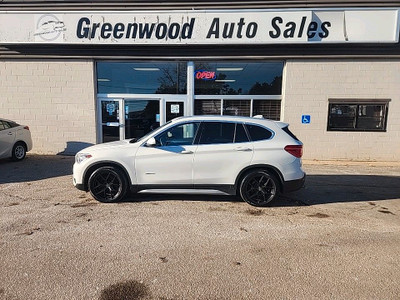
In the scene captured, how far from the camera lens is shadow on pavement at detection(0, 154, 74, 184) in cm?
747

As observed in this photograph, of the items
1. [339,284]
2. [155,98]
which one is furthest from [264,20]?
[339,284]

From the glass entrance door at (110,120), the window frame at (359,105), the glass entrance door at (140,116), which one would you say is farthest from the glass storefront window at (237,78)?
the glass entrance door at (110,120)

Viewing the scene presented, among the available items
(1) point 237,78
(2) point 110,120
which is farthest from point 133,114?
(1) point 237,78

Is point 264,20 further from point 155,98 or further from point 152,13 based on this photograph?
point 155,98

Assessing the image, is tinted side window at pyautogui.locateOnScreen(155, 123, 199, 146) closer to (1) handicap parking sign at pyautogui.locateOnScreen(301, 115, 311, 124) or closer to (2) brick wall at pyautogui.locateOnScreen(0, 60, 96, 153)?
(1) handicap parking sign at pyautogui.locateOnScreen(301, 115, 311, 124)

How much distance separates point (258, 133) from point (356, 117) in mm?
6972

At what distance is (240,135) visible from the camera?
5.43m

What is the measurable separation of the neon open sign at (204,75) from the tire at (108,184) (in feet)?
21.6

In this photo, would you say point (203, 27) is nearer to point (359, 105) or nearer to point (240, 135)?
point (240, 135)

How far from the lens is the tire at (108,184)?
5.36m

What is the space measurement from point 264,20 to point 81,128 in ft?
25.7

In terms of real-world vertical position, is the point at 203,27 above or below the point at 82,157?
above

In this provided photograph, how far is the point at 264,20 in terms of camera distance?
381 inches

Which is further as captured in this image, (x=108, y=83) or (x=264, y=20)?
(x=108, y=83)
